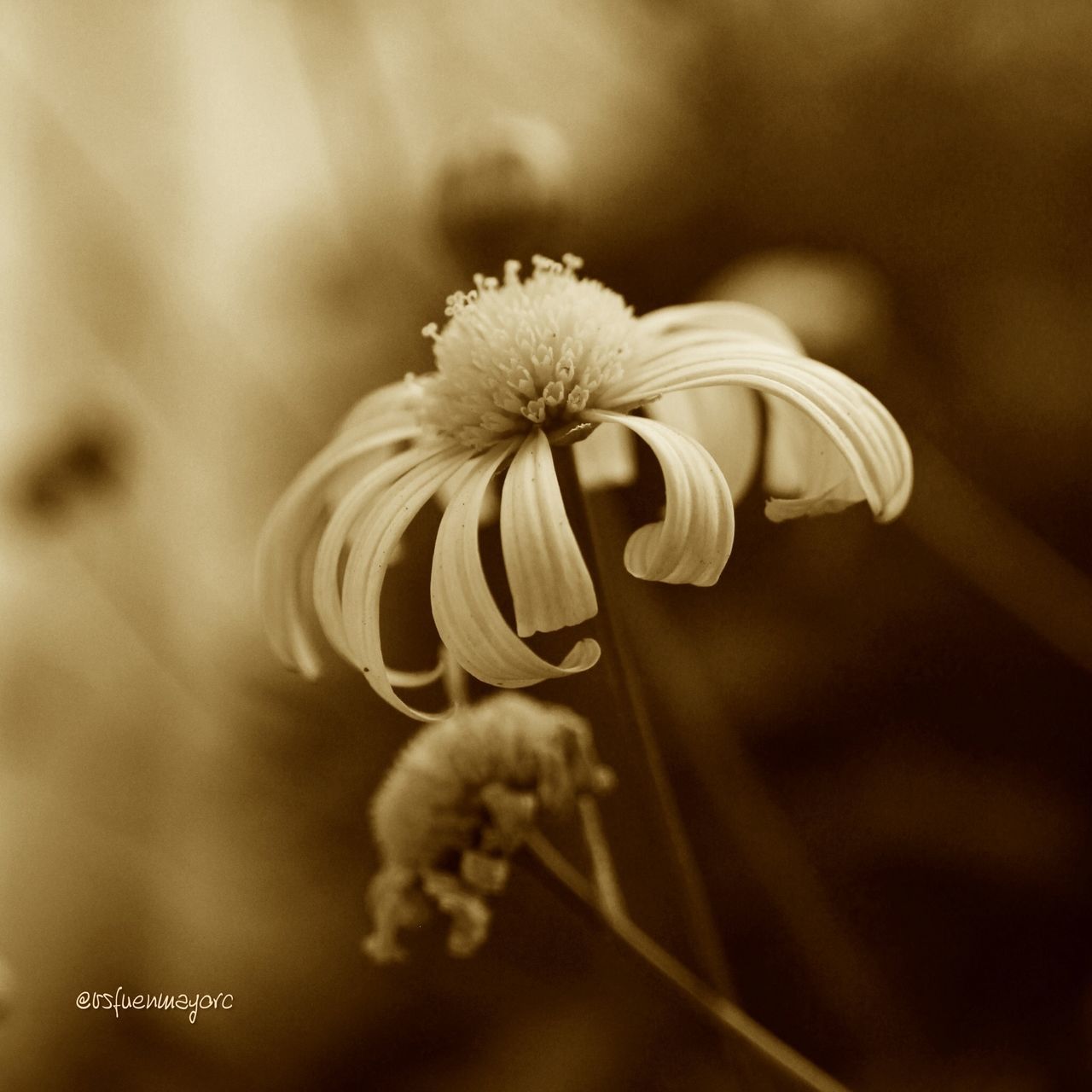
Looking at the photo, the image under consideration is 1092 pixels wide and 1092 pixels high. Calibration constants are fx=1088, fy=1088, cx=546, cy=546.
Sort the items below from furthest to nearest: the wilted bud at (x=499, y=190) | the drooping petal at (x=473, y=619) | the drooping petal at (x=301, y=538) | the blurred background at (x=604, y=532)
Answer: the blurred background at (x=604, y=532) → the wilted bud at (x=499, y=190) → the drooping petal at (x=301, y=538) → the drooping petal at (x=473, y=619)

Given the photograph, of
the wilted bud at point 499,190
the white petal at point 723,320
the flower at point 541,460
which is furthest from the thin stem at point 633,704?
the wilted bud at point 499,190

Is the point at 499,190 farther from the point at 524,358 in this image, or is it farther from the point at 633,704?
the point at 633,704

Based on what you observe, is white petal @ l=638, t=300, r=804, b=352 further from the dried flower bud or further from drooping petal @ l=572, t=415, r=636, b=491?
the dried flower bud

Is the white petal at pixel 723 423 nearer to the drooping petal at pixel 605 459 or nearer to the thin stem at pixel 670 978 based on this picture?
the drooping petal at pixel 605 459

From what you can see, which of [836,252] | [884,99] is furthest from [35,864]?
[884,99]

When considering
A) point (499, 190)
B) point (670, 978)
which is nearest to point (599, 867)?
point (670, 978)
